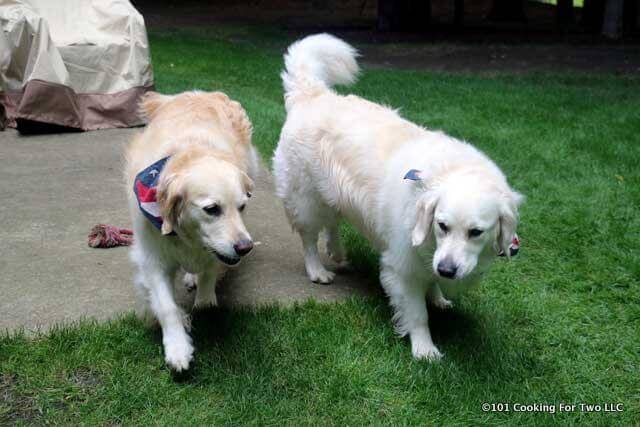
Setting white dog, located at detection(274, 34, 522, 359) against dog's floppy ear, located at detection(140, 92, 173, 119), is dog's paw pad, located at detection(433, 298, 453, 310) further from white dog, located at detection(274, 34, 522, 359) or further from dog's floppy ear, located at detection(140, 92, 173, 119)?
dog's floppy ear, located at detection(140, 92, 173, 119)

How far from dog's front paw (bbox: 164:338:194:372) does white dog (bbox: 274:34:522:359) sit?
118 centimetres

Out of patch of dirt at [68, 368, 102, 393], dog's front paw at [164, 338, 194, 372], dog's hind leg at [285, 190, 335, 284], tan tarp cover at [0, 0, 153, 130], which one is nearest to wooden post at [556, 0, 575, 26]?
tan tarp cover at [0, 0, 153, 130]

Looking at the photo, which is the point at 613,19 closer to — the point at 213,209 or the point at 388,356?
the point at 388,356

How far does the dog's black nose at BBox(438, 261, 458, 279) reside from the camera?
3102mm

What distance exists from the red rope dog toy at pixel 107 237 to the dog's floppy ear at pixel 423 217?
7.71 feet

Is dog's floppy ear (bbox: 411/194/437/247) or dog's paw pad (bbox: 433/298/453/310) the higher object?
dog's floppy ear (bbox: 411/194/437/247)

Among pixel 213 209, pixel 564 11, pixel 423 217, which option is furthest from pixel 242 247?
pixel 564 11

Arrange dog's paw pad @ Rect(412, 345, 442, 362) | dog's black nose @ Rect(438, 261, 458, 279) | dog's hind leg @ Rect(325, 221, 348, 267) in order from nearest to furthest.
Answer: dog's black nose @ Rect(438, 261, 458, 279) < dog's paw pad @ Rect(412, 345, 442, 362) < dog's hind leg @ Rect(325, 221, 348, 267)

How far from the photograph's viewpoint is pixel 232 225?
126 inches

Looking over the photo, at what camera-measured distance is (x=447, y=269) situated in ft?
10.2

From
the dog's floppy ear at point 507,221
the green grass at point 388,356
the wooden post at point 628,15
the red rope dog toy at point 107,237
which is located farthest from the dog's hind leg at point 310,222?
the wooden post at point 628,15

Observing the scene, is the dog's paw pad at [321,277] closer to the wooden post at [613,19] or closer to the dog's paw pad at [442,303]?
the dog's paw pad at [442,303]

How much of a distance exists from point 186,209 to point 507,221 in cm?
156

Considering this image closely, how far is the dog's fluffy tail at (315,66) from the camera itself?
4.74 metres
